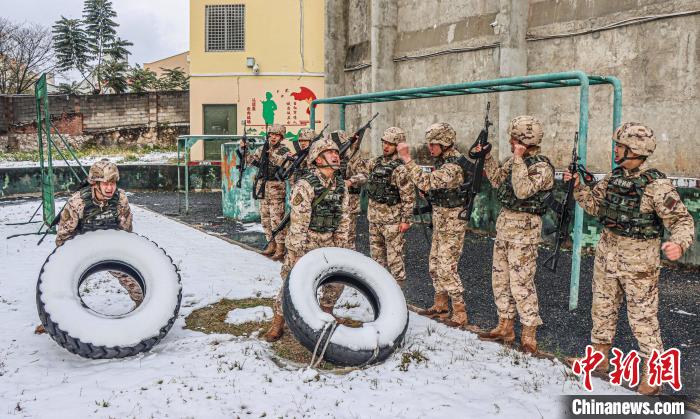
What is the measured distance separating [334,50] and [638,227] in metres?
13.7

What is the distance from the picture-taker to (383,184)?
600 cm

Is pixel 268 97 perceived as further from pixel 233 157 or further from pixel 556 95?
pixel 556 95

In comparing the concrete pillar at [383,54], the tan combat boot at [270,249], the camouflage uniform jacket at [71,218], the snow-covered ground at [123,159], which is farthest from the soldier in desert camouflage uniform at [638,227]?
the snow-covered ground at [123,159]

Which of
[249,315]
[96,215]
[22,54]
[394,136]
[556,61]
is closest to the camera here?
[96,215]

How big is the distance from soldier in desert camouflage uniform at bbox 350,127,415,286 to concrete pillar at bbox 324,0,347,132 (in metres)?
10.6

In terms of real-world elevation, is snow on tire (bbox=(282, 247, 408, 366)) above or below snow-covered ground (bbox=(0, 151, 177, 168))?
below

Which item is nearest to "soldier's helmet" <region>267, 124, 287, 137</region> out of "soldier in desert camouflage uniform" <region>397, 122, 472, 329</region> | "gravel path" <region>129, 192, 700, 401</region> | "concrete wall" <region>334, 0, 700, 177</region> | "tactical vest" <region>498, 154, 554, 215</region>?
"gravel path" <region>129, 192, 700, 401</region>

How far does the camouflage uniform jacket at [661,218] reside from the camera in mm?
3729

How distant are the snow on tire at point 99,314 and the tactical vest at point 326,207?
134cm

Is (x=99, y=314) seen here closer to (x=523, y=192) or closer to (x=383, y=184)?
(x=383, y=184)

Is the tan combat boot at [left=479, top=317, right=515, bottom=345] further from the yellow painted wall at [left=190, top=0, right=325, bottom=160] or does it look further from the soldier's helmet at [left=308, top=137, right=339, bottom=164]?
the yellow painted wall at [left=190, top=0, right=325, bottom=160]

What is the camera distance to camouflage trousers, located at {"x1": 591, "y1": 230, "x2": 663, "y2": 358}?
3.93 meters

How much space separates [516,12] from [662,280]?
6019 millimetres

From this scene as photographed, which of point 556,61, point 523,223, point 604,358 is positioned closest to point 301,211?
point 523,223
